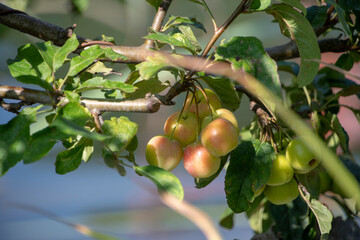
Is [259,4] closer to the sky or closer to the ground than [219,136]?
closer to the sky

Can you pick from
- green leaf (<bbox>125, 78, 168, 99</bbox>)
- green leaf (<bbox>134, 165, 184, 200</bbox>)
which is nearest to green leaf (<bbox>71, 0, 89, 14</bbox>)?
green leaf (<bbox>125, 78, 168, 99</bbox>)

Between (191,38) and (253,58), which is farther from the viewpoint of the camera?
(191,38)

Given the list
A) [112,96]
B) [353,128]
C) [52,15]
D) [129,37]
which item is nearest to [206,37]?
[129,37]


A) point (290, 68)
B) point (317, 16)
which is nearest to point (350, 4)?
point (317, 16)

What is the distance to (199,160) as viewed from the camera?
39 cm

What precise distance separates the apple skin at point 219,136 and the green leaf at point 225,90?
0.04 m

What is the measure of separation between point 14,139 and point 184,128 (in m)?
0.16

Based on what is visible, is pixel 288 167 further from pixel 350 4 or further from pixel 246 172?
pixel 350 4

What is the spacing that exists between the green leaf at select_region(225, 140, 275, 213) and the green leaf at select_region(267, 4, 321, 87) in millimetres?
80

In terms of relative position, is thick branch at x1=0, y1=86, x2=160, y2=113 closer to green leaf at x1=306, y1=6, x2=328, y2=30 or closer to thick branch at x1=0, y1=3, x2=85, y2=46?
thick branch at x1=0, y1=3, x2=85, y2=46

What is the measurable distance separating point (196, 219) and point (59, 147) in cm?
226

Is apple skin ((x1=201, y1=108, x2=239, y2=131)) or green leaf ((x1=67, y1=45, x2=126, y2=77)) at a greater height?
green leaf ((x1=67, y1=45, x2=126, y2=77))

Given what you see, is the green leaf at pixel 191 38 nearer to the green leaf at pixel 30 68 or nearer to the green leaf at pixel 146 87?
the green leaf at pixel 146 87

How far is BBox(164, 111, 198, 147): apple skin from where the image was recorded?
16.1 inches
